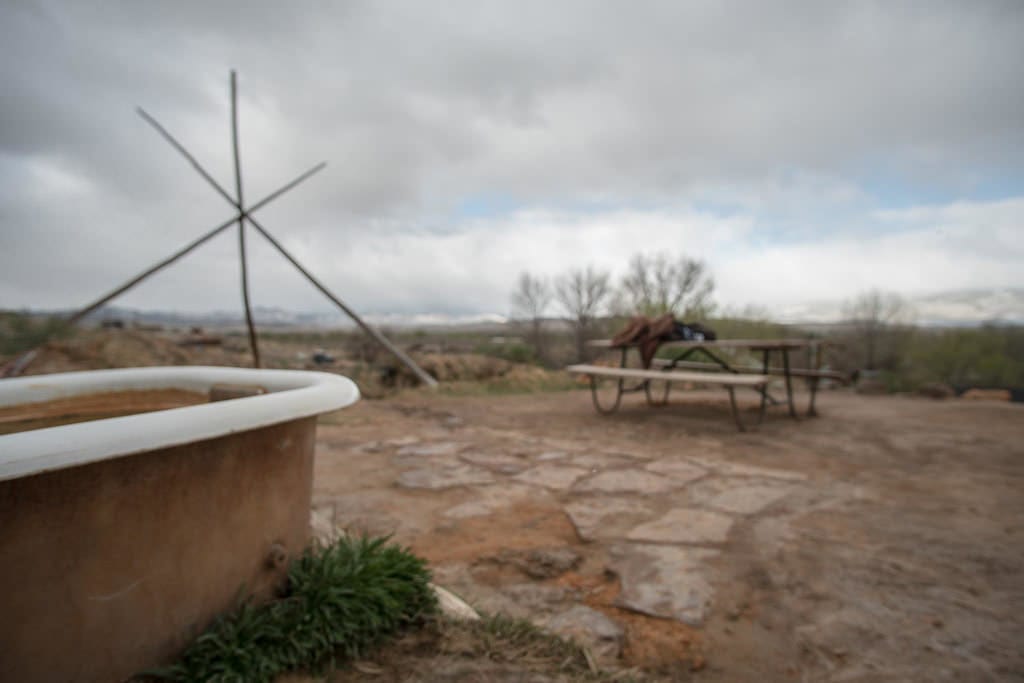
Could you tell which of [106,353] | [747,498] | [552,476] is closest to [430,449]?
[552,476]

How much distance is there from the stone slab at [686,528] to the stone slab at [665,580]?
86mm

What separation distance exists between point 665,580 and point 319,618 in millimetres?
1078

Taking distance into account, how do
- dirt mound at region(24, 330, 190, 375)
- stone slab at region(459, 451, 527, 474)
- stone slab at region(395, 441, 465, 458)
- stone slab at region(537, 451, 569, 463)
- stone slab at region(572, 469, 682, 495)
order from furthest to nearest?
dirt mound at region(24, 330, 190, 375) → stone slab at region(395, 441, 465, 458) → stone slab at region(537, 451, 569, 463) → stone slab at region(459, 451, 527, 474) → stone slab at region(572, 469, 682, 495)

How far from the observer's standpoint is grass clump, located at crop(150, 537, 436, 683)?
1018 millimetres

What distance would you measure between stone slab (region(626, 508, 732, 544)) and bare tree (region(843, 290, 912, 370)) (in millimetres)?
7520

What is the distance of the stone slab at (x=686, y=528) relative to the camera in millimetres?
1920

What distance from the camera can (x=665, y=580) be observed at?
161 cm

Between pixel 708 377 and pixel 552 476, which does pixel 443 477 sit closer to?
→ pixel 552 476

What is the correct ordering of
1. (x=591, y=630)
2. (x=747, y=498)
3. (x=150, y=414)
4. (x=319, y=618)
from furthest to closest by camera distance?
(x=747, y=498)
(x=591, y=630)
(x=319, y=618)
(x=150, y=414)

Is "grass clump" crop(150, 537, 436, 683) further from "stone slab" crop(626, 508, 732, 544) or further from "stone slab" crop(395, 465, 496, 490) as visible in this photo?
"stone slab" crop(395, 465, 496, 490)

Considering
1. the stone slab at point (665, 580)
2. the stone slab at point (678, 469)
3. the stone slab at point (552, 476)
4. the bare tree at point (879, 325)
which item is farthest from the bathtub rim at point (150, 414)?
the bare tree at point (879, 325)

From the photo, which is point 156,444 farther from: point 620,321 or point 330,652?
point 620,321

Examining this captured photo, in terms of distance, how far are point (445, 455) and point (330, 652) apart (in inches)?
84.7

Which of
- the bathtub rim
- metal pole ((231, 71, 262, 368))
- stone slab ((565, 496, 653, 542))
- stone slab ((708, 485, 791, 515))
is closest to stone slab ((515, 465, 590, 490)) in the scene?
stone slab ((565, 496, 653, 542))
